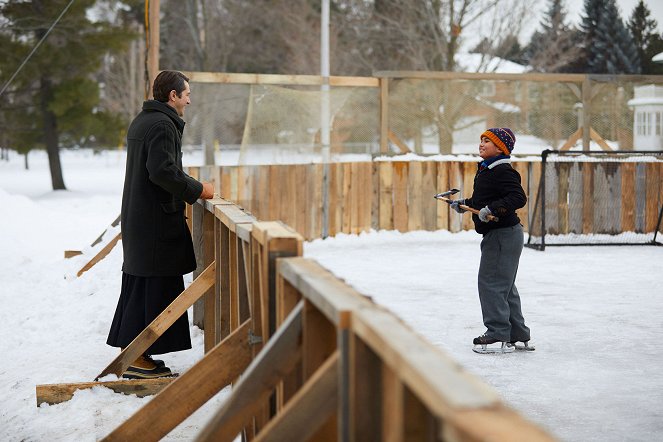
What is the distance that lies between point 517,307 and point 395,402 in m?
5.34

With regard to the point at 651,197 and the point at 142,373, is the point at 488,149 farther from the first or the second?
the point at 651,197

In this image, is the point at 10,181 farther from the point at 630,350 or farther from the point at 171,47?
the point at 630,350

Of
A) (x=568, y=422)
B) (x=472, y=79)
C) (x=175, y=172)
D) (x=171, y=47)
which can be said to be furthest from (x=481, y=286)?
(x=171, y=47)

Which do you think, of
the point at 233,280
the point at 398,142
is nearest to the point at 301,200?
the point at 398,142

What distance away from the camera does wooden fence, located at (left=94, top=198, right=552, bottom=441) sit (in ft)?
6.92

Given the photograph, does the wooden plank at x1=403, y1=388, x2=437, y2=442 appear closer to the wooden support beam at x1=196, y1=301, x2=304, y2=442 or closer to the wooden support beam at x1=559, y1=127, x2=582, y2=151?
the wooden support beam at x1=196, y1=301, x2=304, y2=442

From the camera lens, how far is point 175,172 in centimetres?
584

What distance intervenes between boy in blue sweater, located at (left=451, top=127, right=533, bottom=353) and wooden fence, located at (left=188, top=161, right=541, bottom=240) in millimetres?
6685

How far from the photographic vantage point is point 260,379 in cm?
335

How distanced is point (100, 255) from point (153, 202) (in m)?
4.84

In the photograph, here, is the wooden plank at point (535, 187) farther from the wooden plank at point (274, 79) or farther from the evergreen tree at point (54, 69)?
the evergreen tree at point (54, 69)

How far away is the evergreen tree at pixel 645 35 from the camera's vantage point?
53.6 m

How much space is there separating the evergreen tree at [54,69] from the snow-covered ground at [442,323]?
11.8 m

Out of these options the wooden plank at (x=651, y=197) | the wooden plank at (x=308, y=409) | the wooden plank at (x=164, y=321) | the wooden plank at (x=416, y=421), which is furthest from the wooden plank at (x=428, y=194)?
the wooden plank at (x=416, y=421)
